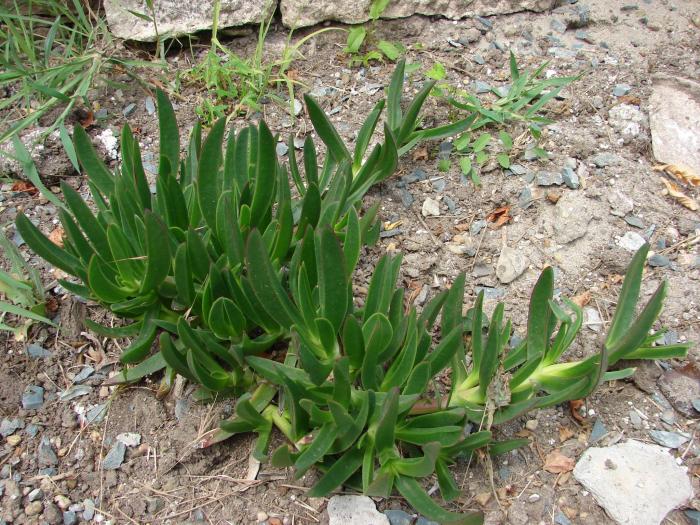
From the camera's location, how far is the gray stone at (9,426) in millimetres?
1987

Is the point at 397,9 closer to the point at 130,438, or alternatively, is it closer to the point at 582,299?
the point at 582,299

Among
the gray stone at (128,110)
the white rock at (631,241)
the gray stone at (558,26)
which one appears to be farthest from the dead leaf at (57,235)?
the gray stone at (558,26)

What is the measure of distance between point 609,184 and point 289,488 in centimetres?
159

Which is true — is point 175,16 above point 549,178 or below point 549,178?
above

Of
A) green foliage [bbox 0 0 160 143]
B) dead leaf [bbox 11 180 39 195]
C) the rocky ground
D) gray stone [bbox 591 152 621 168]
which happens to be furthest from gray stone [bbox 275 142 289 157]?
gray stone [bbox 591 152 621 168]

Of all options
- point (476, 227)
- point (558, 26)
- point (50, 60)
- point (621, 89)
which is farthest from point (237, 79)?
point (621, 89)

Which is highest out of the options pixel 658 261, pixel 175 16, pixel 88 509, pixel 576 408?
pixel 175 16

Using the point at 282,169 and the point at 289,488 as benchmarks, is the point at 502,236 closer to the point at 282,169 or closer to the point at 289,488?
the point at 282,169

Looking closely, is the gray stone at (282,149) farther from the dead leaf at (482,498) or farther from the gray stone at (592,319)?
the dead leaf at (482,498)

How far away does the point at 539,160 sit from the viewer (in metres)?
2.62

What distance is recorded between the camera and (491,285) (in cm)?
231

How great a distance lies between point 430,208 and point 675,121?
41.5 inches

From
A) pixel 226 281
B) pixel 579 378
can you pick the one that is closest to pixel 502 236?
pixel 579 378

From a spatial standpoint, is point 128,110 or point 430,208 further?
point 128,110
